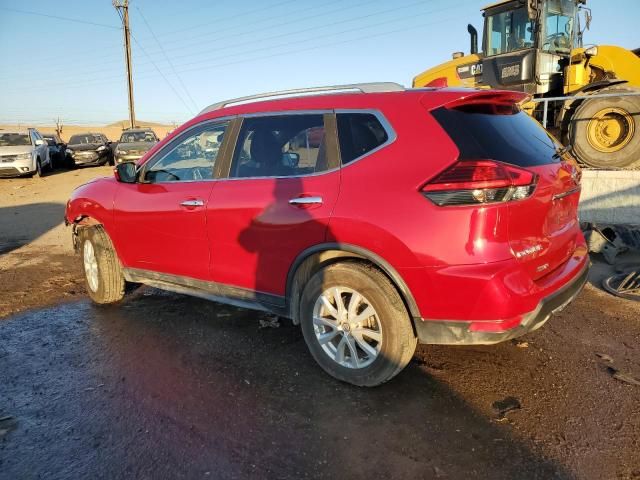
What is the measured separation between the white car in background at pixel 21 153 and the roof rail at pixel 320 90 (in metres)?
17.5

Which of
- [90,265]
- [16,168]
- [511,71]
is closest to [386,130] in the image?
[90,265]

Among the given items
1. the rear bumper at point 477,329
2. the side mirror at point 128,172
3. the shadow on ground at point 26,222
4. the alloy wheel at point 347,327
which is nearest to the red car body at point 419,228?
the rear bumper at point 477,329

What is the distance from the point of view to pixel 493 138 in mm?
2939

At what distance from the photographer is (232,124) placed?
3885 mm

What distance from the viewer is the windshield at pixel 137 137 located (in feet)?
68.7

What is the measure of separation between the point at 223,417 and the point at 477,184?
6.54 ft

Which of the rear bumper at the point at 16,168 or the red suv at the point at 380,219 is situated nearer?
the red suv at the point at 380,219

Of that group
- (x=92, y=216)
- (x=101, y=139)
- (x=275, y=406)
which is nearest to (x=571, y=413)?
(x=275, y=406)

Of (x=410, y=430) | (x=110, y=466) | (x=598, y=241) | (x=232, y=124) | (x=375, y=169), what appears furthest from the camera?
(x=598, y=241)

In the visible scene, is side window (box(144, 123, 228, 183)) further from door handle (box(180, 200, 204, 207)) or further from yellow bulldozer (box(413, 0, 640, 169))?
yellow bulldozer (box(413, 0, 640, 169))

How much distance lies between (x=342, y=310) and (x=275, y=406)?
72cm

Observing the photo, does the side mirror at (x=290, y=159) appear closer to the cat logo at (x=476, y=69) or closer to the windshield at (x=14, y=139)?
the cat logo at (x=476, y=69)

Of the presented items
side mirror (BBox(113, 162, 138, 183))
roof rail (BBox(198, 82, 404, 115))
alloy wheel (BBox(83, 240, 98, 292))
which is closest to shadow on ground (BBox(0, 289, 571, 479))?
alloy wheel (BBox(83, 240, 98, 292))

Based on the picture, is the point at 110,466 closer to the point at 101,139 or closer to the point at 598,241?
the point at 598,241
